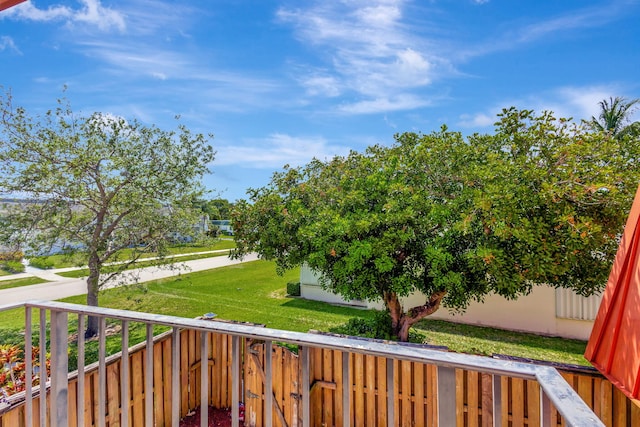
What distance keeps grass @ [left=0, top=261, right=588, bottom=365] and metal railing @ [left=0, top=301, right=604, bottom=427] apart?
428 centimetres

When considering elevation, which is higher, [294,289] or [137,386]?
[137,386]

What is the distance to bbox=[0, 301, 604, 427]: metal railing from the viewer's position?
0.70 meters

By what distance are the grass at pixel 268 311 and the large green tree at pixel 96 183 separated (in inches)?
43.8

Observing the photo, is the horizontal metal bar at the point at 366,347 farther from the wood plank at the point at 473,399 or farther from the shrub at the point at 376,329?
the shrub at the point at 376,329

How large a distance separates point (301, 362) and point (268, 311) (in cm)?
714

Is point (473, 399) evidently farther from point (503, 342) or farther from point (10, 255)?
point (10, 255)

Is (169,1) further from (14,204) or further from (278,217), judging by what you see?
(14,204)

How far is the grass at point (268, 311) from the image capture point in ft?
19.3

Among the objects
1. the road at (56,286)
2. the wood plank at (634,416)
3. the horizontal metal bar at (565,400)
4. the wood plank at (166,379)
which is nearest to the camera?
the horizontal metal bar at (565,400)

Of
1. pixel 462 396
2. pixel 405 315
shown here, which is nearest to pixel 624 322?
pixel 462 396

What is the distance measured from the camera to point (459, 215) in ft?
13.5

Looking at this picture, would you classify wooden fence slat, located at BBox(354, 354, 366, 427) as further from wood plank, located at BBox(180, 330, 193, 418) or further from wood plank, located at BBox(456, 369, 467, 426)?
wood plank, located at BBox(180, 330, 193, 418)

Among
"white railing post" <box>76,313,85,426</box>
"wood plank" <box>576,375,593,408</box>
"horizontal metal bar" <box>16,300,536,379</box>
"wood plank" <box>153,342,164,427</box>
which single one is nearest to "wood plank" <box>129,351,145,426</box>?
"wood plank" <box>153,342,164,427</box>

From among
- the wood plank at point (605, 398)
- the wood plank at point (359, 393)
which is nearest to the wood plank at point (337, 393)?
the wood plank at point (359, 393)
